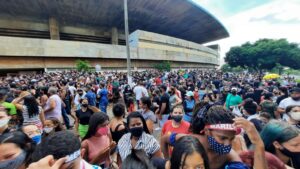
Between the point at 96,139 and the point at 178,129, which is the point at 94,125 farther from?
the point at 178,129

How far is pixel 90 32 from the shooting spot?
116 feet

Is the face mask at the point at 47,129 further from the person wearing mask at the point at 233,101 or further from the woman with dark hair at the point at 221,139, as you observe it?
the person wearing mask at the point at 233,101

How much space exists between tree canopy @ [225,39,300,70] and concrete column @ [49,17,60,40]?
34.8m

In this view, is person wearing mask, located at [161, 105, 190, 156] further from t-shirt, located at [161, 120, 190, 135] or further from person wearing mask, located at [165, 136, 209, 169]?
person wearing mask, located at [165, 136, 209, 169]

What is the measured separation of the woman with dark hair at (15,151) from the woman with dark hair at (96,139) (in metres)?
0.72

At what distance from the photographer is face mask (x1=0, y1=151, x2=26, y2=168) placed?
168 centimetres

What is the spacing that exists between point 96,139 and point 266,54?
45309 mm

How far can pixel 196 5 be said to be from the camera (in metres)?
38.7

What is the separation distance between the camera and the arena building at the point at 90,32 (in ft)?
87.8

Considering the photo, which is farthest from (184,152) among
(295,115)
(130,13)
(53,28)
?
(130,13)

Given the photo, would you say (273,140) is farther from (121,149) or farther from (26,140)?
(26,140)

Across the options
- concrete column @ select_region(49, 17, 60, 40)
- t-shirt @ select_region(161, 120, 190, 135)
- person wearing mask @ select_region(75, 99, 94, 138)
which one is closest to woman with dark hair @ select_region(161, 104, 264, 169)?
t-shirt @ select_region(161, 120, 190, 135)

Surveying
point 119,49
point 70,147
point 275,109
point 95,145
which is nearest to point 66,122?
point 95,145

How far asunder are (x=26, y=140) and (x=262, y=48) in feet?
153
